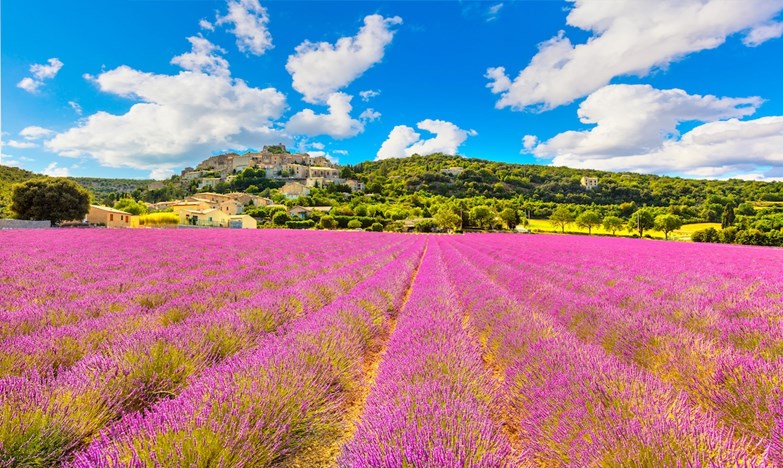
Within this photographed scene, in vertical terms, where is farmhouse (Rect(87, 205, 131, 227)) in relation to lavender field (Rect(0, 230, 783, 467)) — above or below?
above

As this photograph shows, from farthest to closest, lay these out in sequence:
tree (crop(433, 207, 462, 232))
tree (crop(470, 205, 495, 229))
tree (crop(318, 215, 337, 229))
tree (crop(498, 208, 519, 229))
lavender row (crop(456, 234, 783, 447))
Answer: tree (crop(470, 205, 495, 229)), tree (crop(498, 208, 519, 229)), tree (crop(433, 207, 462, 232)), tree (crop(318, 215, 337, 229)), lavender row (crop(456, 234, 783, 447))

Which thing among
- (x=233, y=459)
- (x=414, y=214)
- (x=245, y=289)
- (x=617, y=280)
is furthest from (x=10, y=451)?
(x=414, y=214)

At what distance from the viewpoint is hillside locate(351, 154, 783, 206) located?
283ft

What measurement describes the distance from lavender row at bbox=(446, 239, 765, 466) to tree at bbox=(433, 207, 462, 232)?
2353 inches

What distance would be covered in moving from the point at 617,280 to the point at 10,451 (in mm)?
9477

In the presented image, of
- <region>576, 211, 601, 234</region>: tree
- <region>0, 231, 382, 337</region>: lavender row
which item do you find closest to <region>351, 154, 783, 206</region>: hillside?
<region>576, 211, 601, 234</region>: tree

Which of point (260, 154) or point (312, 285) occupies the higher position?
point (260, 154)

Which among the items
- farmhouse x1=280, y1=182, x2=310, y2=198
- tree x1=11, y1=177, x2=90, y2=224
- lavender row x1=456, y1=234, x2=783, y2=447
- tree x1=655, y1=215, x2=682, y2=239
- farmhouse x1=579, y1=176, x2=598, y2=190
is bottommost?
lavender row x1=456, y1=234, x2=783, y2=447

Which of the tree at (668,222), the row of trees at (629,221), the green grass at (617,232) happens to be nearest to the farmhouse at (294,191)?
the green grass at (617,232)

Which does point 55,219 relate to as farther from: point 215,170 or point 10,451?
point 215,170

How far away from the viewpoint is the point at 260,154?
448 ft

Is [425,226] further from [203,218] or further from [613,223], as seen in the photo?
[203,218]

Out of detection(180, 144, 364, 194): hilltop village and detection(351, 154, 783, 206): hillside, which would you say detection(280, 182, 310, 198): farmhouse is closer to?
detection(180, 144, 364, 194): hilltop village

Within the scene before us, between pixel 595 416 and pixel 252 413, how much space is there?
195cm
